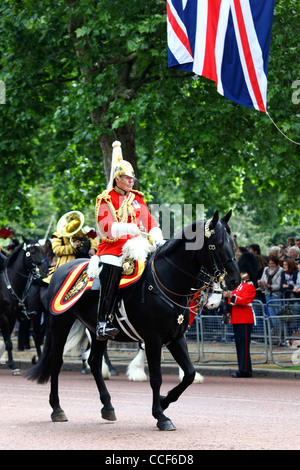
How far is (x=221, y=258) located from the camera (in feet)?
30.0

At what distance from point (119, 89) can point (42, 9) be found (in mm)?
2668

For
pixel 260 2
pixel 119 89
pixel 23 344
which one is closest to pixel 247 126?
pixel 119 89

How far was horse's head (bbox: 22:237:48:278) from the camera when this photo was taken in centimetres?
1739

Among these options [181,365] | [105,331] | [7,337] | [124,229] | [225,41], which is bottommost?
[7,337]

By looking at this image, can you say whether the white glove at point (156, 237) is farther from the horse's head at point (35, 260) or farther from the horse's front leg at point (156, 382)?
the horse's head at point (35, 260)

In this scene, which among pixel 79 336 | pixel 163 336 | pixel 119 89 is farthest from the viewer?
pixel 119 89

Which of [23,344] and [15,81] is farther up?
[15,81]

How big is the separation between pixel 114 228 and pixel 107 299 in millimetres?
734

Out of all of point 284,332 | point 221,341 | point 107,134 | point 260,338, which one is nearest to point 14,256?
point 107,134

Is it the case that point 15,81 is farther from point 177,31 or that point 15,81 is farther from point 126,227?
point 126,227

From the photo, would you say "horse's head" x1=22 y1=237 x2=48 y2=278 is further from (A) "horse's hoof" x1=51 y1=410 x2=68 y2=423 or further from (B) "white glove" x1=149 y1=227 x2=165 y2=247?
(B) "white glove" x1=149 y1=227 x2=165 y2=247

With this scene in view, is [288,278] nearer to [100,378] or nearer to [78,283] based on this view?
[78,283]

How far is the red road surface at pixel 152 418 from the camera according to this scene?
8086 mm

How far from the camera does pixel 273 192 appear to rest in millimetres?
28047
